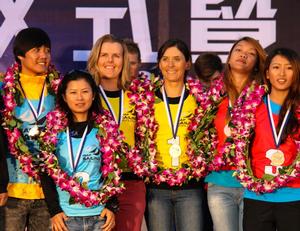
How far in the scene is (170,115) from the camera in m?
5.19

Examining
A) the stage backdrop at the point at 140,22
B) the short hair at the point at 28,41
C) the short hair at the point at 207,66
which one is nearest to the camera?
the short hair at the point at 28,41

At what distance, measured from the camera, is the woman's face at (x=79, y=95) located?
4.86m

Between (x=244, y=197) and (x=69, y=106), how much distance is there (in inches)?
54.0

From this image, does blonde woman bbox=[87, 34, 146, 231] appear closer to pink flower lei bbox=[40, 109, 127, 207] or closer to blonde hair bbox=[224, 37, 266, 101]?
pink flower lei bbox=[40, 109, 127, 207]

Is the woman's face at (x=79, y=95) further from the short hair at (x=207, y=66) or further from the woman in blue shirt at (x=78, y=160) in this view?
the short hair at (x=207, y=66)

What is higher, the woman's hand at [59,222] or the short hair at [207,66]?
the short hair at [207,66]

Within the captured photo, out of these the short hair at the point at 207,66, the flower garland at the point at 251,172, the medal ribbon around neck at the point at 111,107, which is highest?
the short hair at the point at 207,66

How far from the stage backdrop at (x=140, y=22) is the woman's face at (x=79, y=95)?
2289 millimetres

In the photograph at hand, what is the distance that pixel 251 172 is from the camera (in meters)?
4.91

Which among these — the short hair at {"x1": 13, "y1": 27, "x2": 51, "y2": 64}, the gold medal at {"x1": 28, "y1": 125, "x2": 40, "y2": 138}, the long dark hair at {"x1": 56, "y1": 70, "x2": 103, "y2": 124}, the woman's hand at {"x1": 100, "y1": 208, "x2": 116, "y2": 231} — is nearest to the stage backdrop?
the short hair at {"x1": 13, "y1": 27, "x2": 51, "y2": 64}

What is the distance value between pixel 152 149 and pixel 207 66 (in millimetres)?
1712

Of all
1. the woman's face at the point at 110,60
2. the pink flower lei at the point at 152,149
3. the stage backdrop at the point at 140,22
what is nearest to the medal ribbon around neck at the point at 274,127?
the pink flower lei at the point at 152,149

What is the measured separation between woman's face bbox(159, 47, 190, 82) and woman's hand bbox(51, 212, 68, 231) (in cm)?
132

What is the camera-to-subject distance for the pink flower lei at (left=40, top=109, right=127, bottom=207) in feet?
15.5
